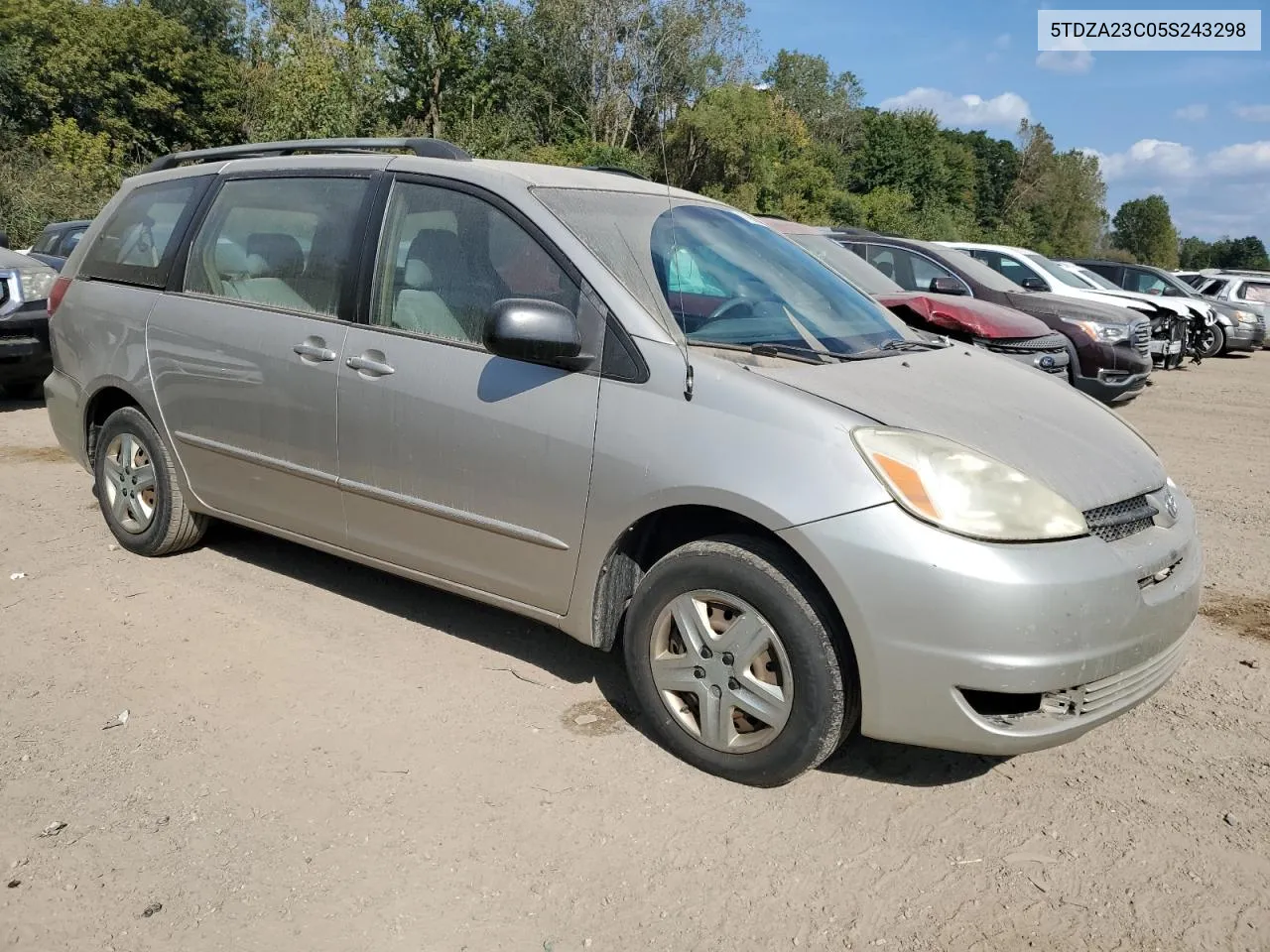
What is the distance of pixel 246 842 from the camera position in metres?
2.95

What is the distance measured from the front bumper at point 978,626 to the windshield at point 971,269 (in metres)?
9.15

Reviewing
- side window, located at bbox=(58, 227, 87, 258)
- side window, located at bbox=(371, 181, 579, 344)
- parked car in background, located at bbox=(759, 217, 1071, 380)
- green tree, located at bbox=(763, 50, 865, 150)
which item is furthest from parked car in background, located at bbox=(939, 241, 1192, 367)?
green tree, located at bbox=(763, 50, 865, 150)

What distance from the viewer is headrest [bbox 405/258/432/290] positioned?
396 cm

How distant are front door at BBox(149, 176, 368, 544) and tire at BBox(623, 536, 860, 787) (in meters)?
1.52

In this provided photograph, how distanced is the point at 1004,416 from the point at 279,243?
2.94m

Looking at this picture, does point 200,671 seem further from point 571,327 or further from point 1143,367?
point 1143,367

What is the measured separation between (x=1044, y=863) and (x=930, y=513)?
100 cm

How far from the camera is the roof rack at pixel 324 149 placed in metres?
4.35

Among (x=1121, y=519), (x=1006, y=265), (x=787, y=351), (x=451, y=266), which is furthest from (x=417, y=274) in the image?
(x=1006, y=265)

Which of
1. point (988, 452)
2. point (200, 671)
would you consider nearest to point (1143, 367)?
point (988, 452)

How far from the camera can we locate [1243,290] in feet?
73.8

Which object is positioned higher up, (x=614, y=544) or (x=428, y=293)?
(x=428, y=293)

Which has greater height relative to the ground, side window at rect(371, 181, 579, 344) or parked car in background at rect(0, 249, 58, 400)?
side window at rect(371, 181, 579, 344)

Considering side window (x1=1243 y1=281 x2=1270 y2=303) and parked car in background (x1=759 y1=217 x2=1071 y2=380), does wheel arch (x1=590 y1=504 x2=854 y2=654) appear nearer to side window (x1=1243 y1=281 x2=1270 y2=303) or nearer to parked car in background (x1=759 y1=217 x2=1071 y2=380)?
parked car in background (x1=759 y1=217 x2=1071 y2=380)
